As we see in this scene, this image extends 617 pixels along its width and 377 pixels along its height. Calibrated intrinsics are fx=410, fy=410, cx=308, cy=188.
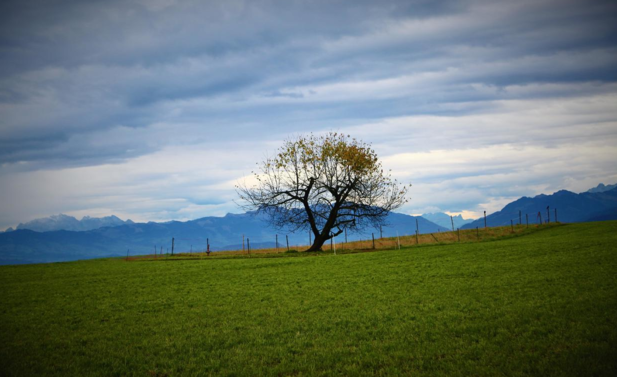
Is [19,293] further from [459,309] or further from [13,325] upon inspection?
[459,309]

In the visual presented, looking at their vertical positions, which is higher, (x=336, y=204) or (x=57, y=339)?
(x=336, y=204)

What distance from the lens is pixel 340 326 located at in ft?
48.6

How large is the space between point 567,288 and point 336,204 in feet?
145

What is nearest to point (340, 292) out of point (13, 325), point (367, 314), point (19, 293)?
point (367, 314)

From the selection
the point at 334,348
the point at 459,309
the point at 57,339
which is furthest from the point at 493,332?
the point at 57,339

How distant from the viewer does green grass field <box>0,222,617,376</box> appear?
35.4 feet

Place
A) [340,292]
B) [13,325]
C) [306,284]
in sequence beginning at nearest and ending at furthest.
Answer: [13,325] → [340,292] → [306,284]

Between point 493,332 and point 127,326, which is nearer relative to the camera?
point 493,332

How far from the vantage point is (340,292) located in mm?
22281

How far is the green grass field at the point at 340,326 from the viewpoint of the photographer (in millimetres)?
10797

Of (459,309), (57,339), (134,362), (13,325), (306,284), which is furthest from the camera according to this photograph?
(306,284)

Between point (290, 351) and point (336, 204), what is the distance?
49581 millimetres

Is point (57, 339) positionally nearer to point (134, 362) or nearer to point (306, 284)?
point (134, 362)

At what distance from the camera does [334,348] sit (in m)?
12.3
